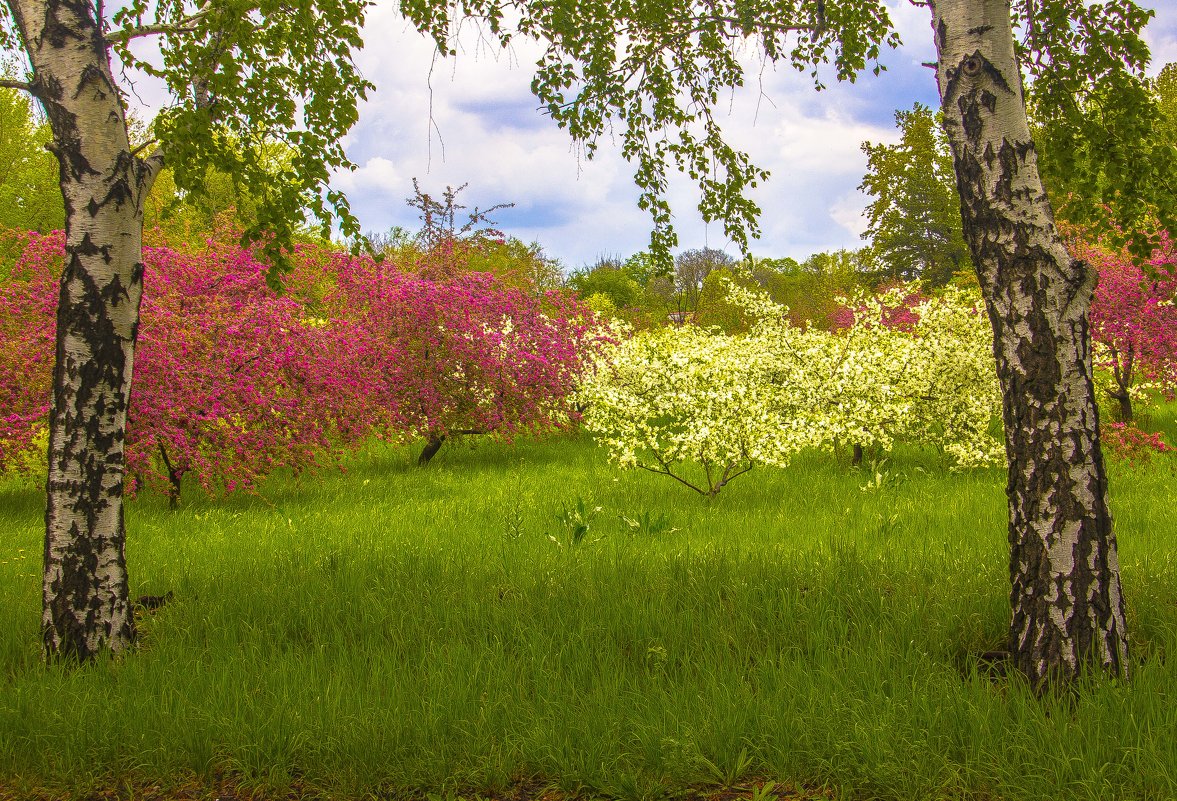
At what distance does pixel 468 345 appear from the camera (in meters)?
12.9

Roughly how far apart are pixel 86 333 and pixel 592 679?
3.45 metres

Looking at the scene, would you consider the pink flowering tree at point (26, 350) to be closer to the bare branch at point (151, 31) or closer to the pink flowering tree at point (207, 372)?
the pink flowering tree at point (207, 372)

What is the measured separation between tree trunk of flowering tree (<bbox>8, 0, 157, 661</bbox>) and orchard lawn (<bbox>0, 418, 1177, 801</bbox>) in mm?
402

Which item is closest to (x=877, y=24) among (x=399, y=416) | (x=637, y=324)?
(x=399, y=416)

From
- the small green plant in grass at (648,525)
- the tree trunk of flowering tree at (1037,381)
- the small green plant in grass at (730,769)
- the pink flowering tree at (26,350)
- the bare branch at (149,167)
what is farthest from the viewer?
the pink flowering tree at (26,350)

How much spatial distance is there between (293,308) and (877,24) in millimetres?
7867

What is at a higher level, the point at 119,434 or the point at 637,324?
the point at 637,324

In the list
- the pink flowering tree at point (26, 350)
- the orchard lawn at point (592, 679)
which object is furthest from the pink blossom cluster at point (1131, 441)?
the pink flowering tree at point (26, 350)

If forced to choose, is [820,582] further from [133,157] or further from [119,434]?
[133,157]

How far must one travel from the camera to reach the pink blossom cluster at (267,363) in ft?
29.5

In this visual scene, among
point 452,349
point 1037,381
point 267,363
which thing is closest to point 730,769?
point 1037,381

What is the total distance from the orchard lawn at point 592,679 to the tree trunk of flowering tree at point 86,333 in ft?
1.32

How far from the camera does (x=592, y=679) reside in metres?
3.85

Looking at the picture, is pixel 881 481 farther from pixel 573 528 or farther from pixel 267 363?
pixel 267 363
